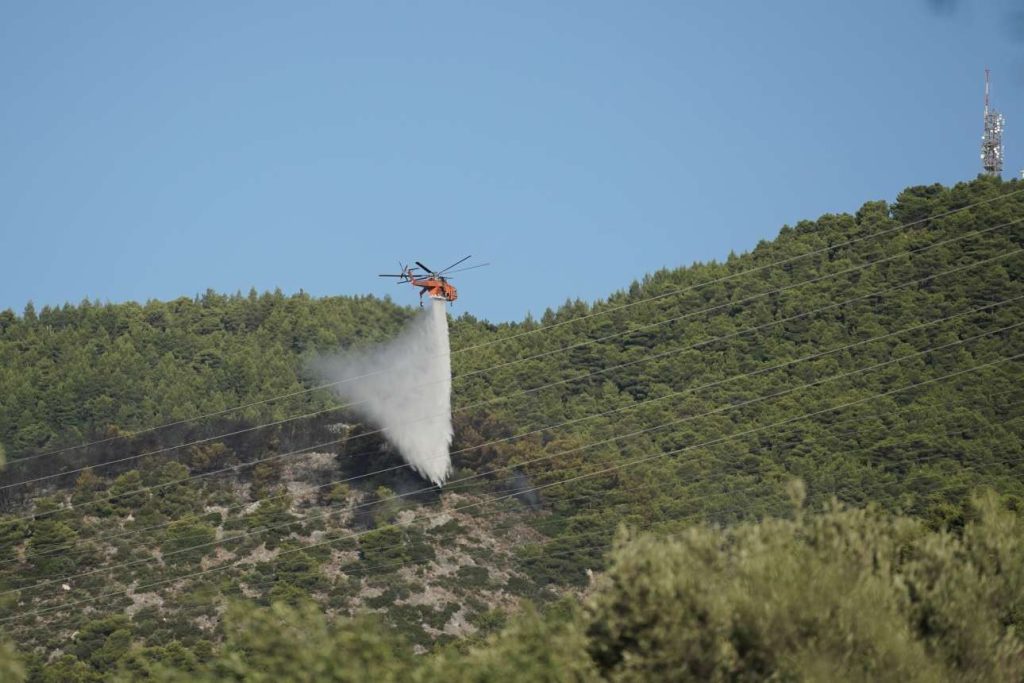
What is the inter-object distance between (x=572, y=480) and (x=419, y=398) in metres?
13.3

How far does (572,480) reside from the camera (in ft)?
305

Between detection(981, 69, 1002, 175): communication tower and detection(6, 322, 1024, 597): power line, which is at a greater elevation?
detection(981, 69, 1002, 175): communication tower

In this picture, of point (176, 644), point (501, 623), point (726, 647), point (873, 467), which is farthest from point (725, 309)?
point (726, 647)

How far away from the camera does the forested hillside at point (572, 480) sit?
1441 inches

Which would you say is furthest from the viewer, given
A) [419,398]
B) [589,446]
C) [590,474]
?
[419,398]

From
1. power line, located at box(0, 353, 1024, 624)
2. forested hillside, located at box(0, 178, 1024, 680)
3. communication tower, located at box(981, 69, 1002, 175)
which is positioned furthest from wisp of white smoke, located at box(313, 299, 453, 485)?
communication tower, located at box(981, 69, 1002, 175)

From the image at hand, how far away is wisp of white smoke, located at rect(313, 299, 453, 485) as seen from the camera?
99.7 metres

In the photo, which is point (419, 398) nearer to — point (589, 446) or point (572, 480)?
point (589, 446)

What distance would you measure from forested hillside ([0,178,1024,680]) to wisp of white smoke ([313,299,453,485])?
1555mm

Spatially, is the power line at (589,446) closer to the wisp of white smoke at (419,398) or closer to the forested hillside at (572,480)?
the forested hillside at (572,480)

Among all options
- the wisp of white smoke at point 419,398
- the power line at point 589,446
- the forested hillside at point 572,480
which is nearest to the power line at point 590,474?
the forested hillside at point 572,480

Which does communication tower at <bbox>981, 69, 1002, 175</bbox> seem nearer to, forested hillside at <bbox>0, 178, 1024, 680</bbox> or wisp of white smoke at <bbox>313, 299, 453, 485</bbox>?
forested hillside at <bbox>0, 178, 1024, 680</bbox>

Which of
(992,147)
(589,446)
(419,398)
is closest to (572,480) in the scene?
(589,446)

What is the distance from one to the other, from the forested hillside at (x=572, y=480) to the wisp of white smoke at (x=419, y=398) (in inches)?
61.2
